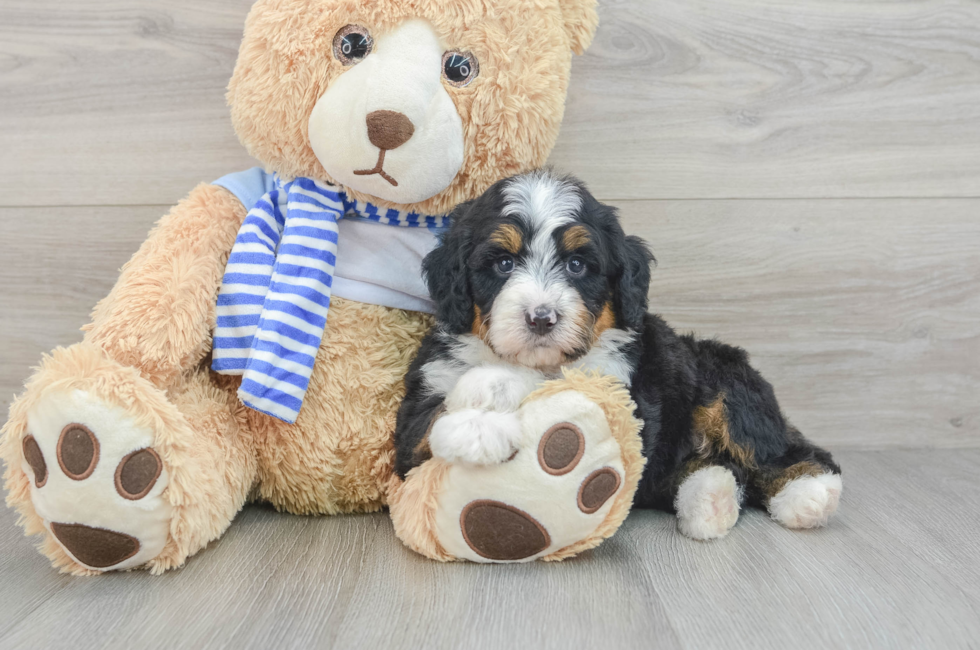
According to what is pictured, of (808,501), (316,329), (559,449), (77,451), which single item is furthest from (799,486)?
(77,451)

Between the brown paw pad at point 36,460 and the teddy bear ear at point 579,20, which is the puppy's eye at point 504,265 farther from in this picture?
the brown paw pad at point 36,460

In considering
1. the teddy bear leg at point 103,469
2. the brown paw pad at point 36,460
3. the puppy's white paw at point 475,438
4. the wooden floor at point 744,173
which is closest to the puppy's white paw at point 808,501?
the wooden floor at point 744,173

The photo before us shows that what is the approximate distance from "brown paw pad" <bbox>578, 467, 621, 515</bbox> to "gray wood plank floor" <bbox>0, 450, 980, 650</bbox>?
0.53ft

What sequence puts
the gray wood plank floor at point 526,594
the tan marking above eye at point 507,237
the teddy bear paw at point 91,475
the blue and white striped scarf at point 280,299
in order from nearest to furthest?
the gray wood plank floor at point 526,594, the teddy bear paw at point 91,475, the tan marking above eye at point 507,237, the blue and white striped scarf at point 280,299

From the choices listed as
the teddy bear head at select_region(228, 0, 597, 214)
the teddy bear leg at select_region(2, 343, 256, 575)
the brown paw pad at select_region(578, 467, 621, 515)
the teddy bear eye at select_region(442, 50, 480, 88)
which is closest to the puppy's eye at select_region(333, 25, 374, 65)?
the teddy bear head at select_region(228, 0, 597, 214)

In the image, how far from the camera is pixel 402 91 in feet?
5.26

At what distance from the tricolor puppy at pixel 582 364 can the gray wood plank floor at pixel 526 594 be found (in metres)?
0.12

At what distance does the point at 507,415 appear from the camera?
146 centimetres

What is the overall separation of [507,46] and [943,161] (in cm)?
152

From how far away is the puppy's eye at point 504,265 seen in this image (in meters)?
1.58

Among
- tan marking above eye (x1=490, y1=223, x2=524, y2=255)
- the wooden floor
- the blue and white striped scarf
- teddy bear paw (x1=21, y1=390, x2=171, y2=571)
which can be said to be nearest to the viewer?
teddy bear paw (x1=21, y1=390, x2=171, y2=571)

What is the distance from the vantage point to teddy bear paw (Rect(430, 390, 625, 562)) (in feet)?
4.70

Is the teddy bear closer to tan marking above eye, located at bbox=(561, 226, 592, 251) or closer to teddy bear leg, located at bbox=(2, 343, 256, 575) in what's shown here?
teddy bear leg, located at bbox=(2, 343, 256, 575)

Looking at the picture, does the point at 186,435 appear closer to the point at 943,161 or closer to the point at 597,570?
the point at 597,570
